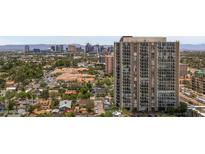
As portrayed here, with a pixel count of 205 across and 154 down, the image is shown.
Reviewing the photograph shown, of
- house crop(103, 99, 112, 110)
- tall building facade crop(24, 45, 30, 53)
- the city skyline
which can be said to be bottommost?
house crop(103, 99, 112, 110)

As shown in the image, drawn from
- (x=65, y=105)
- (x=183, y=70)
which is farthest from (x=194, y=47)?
(x=65, y=105)

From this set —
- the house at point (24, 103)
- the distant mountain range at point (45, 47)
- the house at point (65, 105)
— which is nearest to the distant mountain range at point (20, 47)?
the distant mountain range at point (45, 47)

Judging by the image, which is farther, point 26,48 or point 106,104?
point 26,48

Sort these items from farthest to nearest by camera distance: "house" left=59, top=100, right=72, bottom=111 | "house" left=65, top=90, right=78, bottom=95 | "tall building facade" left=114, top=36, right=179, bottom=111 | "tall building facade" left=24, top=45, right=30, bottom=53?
"tall building facade" left=24, top=45, right=30, bottom=53, "house" left=65, top=90, right=78, bottom=95, "tall building facade" left=114, top=36, right=179, bottom=111, "house" left=59, top=100, right=72, bottom=111

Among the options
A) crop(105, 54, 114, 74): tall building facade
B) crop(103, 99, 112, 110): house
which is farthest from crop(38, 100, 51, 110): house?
crop(105, 54, 114, 74): tall building facade

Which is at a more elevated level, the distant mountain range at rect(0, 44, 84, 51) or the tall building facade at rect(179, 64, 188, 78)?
the distant mountain range at rect(0, 44, 84, 51)

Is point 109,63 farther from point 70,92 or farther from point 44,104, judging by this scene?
point 44,104

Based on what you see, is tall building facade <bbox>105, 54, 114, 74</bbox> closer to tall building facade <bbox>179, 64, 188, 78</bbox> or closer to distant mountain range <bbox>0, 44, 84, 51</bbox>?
distant mountain range <bbox>0, 44, 84, 51</bbox>
